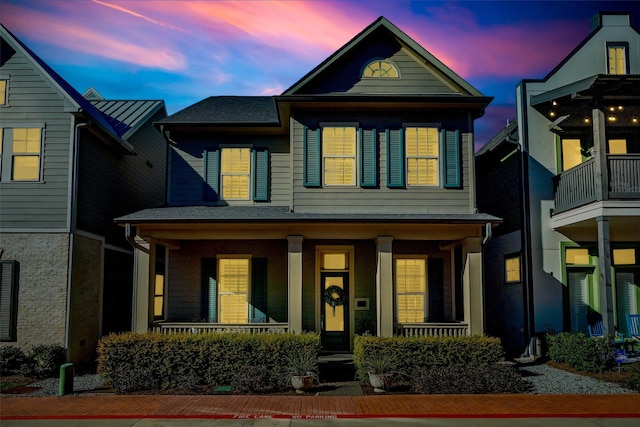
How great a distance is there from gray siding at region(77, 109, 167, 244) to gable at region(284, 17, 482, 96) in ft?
20.5

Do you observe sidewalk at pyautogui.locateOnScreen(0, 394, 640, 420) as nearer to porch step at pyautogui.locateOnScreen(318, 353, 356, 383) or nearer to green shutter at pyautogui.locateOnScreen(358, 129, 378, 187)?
porch step at pyautogui.locateOnScreen(318, 353, 356, 383)

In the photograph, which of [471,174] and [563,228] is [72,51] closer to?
[471,174]

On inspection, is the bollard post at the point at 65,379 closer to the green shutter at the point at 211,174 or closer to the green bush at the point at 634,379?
the green shutter at the point at 211,174

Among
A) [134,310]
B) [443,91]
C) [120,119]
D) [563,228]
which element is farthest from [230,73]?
[563,228]

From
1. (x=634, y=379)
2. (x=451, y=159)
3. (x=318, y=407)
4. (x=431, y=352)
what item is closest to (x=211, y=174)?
(x=451, y=159)

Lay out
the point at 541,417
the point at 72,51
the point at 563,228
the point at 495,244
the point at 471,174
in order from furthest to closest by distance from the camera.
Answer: the point at 495,244 < the point at 72,51 < the point at 563,228 < the point at 471,174 < the point at 541,417

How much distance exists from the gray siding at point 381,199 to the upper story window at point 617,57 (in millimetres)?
6415

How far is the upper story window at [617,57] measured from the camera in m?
16.7

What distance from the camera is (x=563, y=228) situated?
618 inches

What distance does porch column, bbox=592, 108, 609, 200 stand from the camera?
45.2ft

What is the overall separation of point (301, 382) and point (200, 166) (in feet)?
25.3

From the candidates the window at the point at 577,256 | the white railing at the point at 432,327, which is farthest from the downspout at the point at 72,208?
the window at the point at 577,256

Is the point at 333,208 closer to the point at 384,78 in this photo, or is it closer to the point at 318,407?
the point at 384,78

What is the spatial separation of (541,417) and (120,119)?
1575cm
